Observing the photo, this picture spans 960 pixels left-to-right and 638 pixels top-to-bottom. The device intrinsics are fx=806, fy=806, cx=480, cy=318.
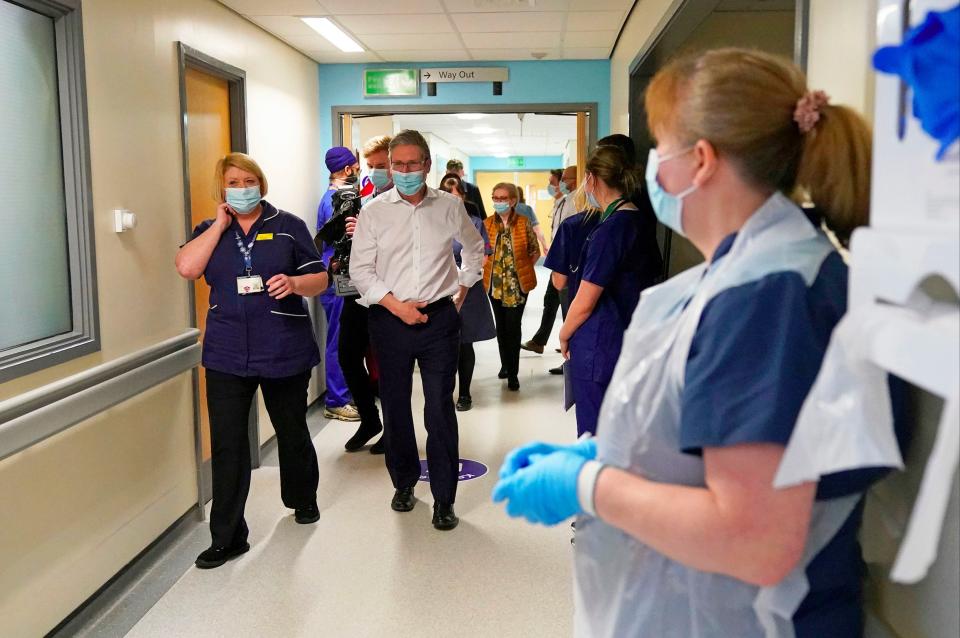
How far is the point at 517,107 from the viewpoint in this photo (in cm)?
586

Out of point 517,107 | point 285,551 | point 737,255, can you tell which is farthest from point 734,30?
point 737,255

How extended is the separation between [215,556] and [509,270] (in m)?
3.26

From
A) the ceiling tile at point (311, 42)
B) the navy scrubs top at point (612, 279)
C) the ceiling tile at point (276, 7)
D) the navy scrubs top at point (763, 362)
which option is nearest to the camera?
the navy scrubs top at point (763, 362)

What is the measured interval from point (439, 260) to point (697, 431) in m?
2.47

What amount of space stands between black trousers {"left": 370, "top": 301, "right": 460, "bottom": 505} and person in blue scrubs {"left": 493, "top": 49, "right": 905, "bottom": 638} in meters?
2.16

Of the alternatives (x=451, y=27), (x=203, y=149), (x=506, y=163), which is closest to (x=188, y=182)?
(x=203, y=149)

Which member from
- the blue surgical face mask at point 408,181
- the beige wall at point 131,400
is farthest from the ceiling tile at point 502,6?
the blue surgical face mask at point 408,181

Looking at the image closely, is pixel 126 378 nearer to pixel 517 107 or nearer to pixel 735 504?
pixel 735 504

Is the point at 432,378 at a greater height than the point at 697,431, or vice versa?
the point at 697,431

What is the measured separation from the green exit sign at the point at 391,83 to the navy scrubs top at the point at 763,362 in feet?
17.1

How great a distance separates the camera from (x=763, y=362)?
0.85 m

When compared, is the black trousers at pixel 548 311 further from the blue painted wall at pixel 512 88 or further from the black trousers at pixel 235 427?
the black trousers at pixel 235 427

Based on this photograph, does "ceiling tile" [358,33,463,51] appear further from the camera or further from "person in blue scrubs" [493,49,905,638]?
"person in blue scrubs" [493,49,905,638]

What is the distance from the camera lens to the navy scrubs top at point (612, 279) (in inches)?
112
